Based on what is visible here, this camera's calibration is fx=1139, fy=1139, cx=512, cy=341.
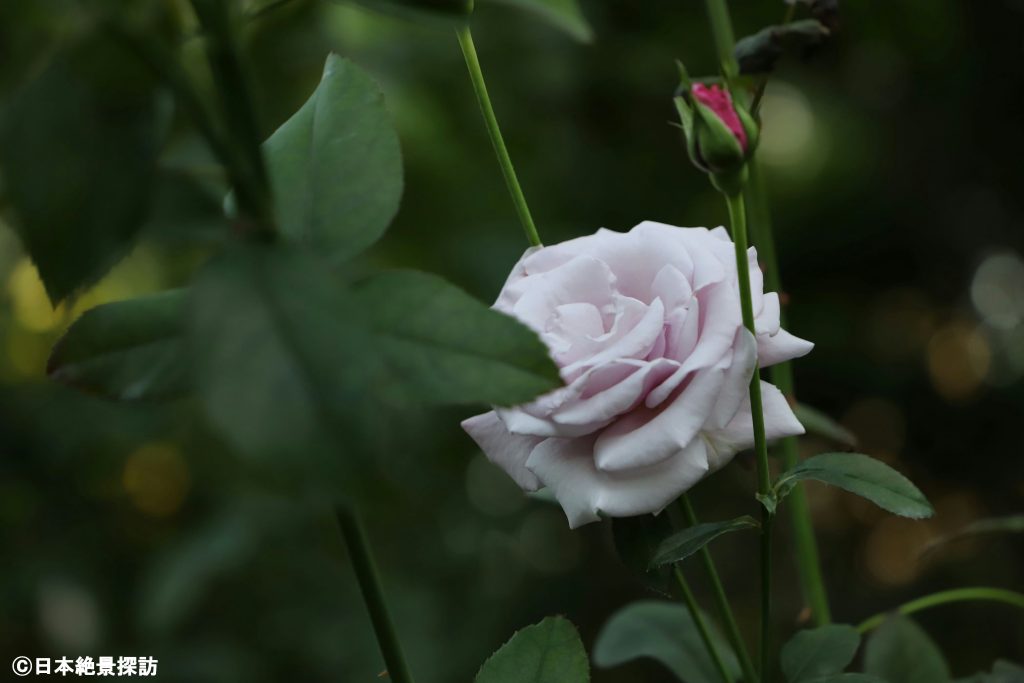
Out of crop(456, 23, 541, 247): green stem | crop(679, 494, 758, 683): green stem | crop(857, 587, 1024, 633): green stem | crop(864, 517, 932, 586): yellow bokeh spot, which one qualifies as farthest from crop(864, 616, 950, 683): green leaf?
crop(864, 517, 932, 586): yellow bokeh spot

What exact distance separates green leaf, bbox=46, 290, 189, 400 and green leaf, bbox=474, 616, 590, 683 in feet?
0.41

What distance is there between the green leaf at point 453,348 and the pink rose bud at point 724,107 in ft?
0.29

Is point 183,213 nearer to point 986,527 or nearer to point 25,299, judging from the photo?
point 986,527

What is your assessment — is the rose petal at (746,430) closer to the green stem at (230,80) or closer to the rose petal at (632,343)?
the rose petal at (632,343)

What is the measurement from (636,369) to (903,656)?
0.61ft

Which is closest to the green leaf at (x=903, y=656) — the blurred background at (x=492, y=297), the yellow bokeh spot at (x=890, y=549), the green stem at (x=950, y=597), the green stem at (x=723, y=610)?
the green stem at (x=950, y=597)

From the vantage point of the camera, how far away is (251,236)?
20cm

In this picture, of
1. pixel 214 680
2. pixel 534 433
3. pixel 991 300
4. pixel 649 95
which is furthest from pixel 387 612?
pixel 991 300

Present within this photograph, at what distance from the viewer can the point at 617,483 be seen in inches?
11.0

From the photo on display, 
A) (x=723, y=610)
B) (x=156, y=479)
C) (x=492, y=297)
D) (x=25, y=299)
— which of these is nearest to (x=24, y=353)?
(x=25, y=299)

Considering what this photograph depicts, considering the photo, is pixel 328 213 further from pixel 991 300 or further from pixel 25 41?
pixel 991 300

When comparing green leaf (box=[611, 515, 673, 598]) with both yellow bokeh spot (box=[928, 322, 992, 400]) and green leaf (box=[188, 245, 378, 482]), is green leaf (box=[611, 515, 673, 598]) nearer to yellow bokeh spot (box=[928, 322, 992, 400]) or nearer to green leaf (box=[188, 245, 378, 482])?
green leaf (box=[188, 245, 378, 482])

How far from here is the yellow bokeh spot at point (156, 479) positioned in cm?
152

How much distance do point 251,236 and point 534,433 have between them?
0.36 ft
